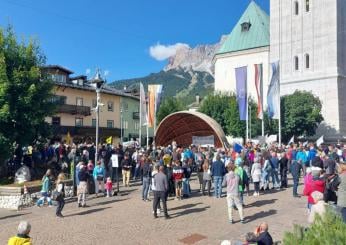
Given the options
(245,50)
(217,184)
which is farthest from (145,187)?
(245,50)

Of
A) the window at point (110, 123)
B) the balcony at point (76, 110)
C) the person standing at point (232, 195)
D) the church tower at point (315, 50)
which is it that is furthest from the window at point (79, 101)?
the person standing at point (232, 195)

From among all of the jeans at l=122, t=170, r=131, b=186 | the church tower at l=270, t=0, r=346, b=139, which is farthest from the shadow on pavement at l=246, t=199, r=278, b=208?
the church tower at l=270, t=0, r=346, b=139

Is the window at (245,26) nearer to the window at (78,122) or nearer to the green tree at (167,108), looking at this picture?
the green tree at (167,108)

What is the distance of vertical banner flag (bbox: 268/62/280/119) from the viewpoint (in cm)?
3897

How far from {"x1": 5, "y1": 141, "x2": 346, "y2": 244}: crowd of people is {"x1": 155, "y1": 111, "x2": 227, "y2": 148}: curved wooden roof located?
19.1 feet

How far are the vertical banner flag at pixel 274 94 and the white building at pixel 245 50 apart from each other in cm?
2485

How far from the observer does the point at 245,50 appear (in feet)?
224

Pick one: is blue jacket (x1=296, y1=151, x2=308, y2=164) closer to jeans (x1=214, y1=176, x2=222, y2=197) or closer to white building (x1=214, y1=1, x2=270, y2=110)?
jeans (x1=214, y1=176, x2=222, y2=197)

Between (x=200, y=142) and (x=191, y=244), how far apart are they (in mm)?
21168

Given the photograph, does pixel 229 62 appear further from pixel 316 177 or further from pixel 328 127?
pixel 316 177

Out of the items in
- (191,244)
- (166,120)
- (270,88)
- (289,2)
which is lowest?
(191,244)

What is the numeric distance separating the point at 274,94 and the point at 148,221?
1138 inches

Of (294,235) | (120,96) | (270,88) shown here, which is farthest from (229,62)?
(294,235)

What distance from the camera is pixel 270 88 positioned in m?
39.2
